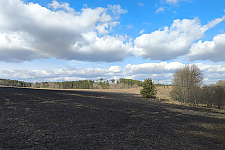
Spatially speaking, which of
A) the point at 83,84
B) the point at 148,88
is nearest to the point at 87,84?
the point at 83,84

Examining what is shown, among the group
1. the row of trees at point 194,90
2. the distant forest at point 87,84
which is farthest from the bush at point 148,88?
the distant forest at point 87,84

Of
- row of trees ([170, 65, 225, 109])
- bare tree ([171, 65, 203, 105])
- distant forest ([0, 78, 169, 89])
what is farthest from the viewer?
distant forest ([0, 78, 169, 89])

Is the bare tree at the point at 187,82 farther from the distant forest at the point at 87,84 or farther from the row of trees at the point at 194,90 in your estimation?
the distant forest at the point at 87,84

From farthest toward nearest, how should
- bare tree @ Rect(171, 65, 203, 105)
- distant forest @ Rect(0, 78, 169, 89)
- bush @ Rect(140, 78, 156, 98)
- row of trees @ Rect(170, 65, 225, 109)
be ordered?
distant forest @ Rect(0, 78, 169, 89) → bush @ Rect(140, 78, 156, 98) → bare tree @ Rect(171, 65, 203, 105) → row of trees @ Rect(170, 65, 225, 109)

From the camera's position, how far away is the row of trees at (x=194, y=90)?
121 feet

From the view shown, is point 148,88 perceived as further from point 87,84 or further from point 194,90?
point 87,84

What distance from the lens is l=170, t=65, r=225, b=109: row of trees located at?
121ft

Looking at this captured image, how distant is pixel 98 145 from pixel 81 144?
4.01 feet

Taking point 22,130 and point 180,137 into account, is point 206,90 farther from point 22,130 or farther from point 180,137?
point 22,130

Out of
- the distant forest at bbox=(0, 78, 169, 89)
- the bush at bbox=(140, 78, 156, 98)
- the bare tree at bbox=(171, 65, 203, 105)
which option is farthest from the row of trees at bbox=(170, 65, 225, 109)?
the distant forest at bbox=(0, 78, 169, 89)

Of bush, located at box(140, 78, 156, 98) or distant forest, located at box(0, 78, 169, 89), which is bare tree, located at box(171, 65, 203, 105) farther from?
distant forest, located at box(0, 78, 169, 89)

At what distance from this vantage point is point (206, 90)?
127 ft

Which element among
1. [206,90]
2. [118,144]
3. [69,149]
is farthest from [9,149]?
[206,90]

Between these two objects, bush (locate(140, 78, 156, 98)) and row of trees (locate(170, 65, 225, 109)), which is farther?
bush (locate(140, 78, 156, 98))
